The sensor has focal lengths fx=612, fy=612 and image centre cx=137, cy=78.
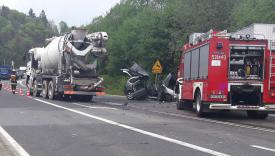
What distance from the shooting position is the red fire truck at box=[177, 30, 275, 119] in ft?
69.9

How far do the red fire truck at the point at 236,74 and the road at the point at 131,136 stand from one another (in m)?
0.88

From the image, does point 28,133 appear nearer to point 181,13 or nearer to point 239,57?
point 239,57

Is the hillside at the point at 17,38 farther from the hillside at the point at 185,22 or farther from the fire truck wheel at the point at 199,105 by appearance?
the fire truck wheel at the point at 199,105

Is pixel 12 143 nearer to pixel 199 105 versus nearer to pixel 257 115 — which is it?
pixel 199 105

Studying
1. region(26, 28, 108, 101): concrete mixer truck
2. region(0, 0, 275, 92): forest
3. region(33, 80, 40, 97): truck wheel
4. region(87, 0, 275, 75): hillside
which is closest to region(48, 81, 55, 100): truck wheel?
region(26, 28, 108, 101): concrete mixer truck

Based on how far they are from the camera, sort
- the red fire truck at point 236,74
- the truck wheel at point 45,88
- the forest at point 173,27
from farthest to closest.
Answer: the forest at point 173,27 → the truck wheel at point 45,88 → the red fire truck at point 236,74

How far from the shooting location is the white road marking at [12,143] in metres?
12.0

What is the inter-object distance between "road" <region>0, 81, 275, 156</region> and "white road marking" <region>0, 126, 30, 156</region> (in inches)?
0.8

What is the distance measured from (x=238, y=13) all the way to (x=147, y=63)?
992 cm

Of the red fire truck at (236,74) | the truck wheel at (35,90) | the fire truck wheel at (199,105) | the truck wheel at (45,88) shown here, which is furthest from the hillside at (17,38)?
the red fire truck at (236,74)

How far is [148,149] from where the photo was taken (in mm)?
12484

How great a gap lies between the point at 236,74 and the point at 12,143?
10.5 meters

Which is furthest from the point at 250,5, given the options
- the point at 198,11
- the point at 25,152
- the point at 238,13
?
the point at 25,152

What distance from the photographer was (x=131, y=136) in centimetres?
1495
